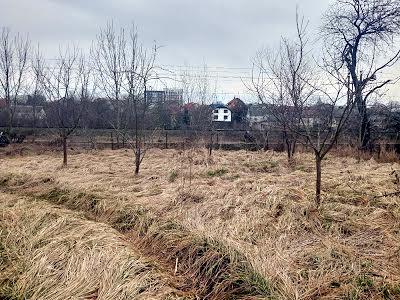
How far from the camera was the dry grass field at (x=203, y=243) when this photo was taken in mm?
3072

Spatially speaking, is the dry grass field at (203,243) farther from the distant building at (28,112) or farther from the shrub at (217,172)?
the distant building at (28,112)

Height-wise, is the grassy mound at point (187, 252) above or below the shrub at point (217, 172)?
below

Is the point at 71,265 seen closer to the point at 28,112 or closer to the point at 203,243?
the point at 203,243

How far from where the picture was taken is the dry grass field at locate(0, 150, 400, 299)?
10.1ft

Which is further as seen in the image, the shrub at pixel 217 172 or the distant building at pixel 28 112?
the distant building at pixel 28 112

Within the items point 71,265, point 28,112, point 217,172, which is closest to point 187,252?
point 71,265

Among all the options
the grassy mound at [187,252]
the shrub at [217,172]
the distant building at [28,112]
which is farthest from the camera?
the distant building at [28,112]

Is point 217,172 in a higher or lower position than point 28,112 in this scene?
lower

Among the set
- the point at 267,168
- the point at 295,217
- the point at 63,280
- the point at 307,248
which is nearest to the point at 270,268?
the point at 307,248

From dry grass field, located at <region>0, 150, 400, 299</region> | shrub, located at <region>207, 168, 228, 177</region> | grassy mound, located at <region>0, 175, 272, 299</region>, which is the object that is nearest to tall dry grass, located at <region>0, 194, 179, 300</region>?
dry grass field, located at <region>0, 150, 400, 299</region>

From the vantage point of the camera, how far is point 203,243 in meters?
3.82

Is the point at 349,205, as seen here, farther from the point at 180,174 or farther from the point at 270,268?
the point at 180,174

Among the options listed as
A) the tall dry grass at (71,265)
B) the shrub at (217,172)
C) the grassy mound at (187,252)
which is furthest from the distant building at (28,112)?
the tall dry grass at (71,265)

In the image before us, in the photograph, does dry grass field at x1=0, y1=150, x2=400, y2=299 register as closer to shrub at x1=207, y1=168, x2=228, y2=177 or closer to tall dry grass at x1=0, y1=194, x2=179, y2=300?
tall dry grass at x1=0, y1=194, x2=179, y2=300
